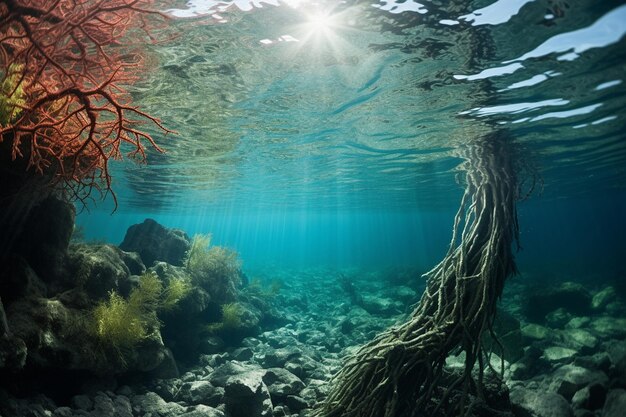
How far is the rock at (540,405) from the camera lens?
676 cm

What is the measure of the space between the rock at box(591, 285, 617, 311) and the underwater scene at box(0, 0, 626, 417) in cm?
86

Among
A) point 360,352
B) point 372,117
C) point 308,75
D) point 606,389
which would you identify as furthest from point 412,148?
point 360,352

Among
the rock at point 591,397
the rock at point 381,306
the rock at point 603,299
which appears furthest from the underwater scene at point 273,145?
the rock at point 381,306

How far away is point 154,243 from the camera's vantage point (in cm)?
1509

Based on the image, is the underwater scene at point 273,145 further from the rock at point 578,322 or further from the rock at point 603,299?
the rock at point 603,299

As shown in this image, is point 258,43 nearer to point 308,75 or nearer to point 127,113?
point 308,75

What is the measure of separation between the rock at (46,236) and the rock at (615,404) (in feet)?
39.7

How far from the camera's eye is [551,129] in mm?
13938

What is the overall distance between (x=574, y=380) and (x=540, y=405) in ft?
5.98

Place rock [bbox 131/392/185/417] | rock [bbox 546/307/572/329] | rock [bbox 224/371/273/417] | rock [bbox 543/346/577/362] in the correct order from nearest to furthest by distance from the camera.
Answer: rock [bbox 131/392/185/417] < rock [bbox 224/371/273/417] < rock [bbox 543/346/577/362] < rock [bbox 546/307/572/329]

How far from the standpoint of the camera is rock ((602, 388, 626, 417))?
6.60m

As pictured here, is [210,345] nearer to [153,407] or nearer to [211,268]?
[211,268]

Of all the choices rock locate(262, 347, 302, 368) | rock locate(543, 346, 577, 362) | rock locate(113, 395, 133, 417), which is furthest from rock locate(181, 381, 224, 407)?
rock locate(543, 346, 577, 362)

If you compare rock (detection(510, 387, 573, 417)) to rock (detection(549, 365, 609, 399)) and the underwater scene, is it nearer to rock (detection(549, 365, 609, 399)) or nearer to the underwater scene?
the underwater scene
